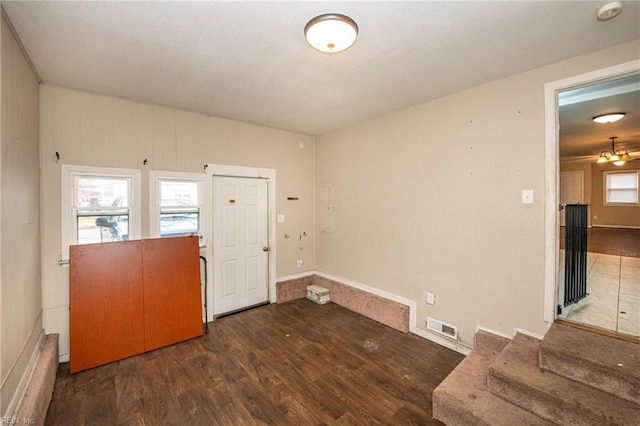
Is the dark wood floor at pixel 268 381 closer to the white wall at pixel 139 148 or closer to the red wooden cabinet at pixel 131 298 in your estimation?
the red wooden cabinet at pixel 131 298

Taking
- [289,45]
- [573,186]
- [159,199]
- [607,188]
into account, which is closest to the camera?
[289,45]

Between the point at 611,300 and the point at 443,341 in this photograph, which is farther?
the point at 443,341

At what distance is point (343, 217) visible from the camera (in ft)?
A: 14.3

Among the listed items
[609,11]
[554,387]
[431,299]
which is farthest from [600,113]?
[554,387]

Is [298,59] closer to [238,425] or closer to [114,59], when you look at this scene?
[114,59]

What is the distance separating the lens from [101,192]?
302cm

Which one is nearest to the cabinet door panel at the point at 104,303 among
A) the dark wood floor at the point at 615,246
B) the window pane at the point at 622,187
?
the dark wood floor at the point at 615,246

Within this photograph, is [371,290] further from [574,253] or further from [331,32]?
[331,32]

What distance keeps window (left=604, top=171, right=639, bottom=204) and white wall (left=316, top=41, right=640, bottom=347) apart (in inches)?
418

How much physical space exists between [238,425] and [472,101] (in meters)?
3.64

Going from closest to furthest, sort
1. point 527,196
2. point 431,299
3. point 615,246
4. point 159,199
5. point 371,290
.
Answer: point 527,196, point 431,299, point 159,199, point 371,290, point 615,246

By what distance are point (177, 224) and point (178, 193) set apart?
16.1 inches

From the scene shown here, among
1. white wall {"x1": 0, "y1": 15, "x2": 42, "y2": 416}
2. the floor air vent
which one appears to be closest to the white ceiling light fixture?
the floor air vent

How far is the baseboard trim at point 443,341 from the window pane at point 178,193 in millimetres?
3328
